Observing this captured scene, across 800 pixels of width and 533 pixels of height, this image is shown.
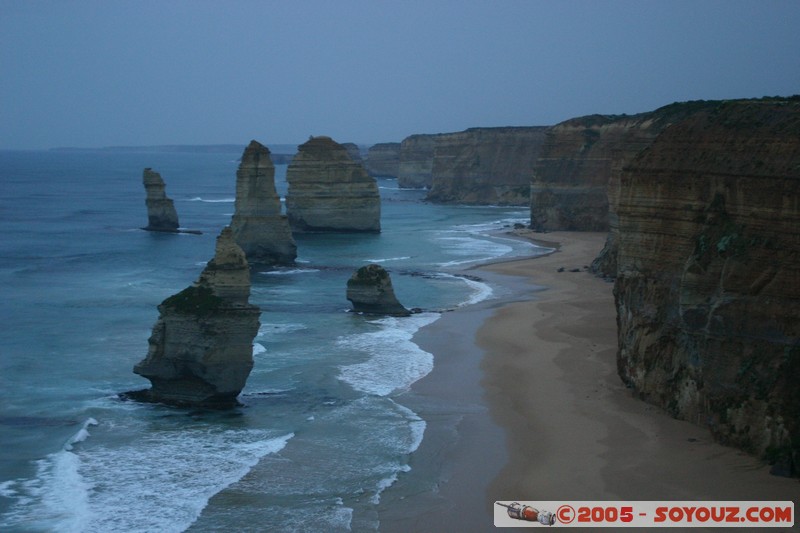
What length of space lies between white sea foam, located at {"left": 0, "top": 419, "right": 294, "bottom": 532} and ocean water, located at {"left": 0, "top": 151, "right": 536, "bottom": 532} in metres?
0.04

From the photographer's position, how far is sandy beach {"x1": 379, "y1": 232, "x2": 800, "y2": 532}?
61.3 ft

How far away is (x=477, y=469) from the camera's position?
20984mm

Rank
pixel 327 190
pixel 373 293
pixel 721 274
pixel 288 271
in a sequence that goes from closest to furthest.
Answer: pixel 721 274, pixel 373 293, pixel 288 271, pixel 327 190

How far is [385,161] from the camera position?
184 meters

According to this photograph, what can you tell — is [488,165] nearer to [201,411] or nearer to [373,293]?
[373,293]

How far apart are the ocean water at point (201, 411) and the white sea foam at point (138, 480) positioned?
0.04 m

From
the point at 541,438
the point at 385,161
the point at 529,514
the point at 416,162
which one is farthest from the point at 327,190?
Result: the point at 385,161

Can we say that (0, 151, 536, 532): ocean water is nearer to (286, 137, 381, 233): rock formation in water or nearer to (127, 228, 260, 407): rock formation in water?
(127, 228, 260, 407): rock formation in water

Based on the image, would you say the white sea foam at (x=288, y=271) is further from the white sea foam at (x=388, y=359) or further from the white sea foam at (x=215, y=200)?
the white sea foam at (x=215, y=200)

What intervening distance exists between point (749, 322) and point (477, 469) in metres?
6.32

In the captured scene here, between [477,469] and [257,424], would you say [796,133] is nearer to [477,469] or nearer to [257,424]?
[477,469]

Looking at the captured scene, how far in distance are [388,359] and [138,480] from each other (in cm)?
1291

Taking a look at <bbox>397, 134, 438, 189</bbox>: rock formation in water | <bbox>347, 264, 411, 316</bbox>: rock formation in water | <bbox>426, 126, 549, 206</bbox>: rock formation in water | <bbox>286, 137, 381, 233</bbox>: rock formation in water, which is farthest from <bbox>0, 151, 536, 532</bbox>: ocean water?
<bbox>397, 134, 438, 189</bbox>: rock formation in water

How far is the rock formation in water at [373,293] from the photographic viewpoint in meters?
40.2
